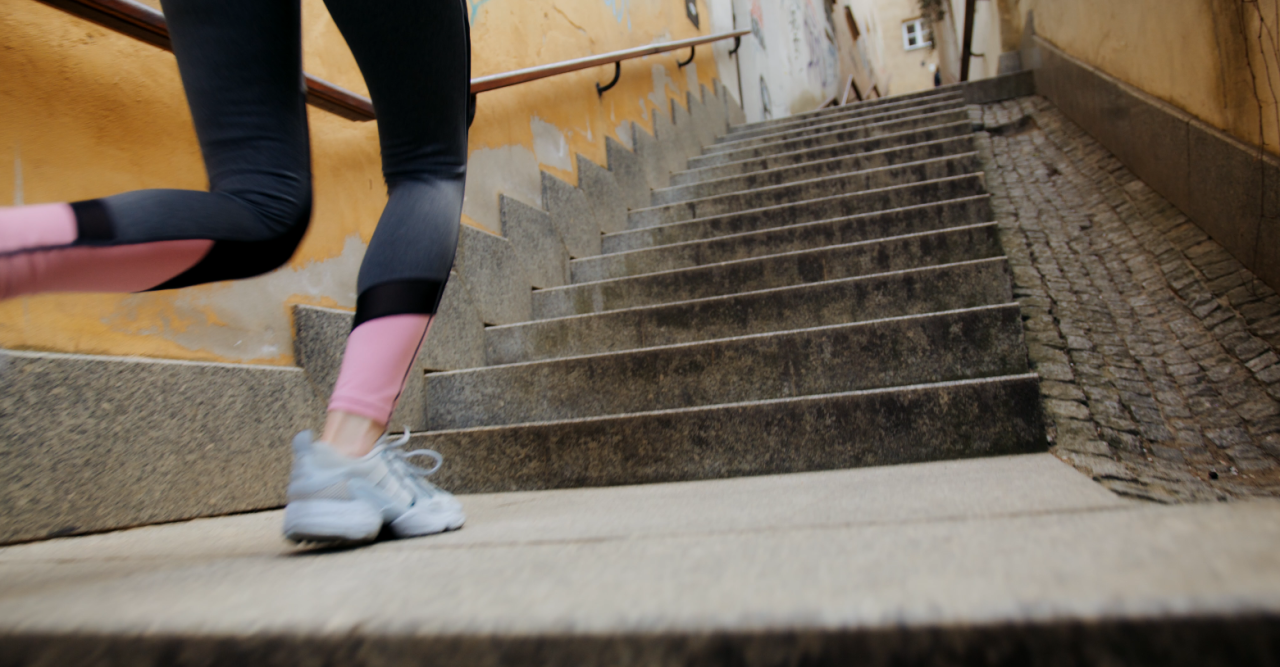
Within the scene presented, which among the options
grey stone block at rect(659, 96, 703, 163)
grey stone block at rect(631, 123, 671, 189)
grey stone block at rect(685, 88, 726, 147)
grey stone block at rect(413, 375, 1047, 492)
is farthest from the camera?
grey stone block at rect(685, 88, 726, 147)

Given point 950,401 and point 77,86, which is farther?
point 950,401

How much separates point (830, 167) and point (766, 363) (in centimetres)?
249

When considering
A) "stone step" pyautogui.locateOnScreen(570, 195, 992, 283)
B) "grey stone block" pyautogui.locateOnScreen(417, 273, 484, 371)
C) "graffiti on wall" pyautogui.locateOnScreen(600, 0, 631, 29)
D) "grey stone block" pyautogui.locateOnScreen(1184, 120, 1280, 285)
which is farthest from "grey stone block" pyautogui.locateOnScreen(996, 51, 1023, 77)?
"grey stone block" pyautogui.locateOnScreen(417, 273, 484, 371)

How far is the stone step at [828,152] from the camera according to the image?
4.14m

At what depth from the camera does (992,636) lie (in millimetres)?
384

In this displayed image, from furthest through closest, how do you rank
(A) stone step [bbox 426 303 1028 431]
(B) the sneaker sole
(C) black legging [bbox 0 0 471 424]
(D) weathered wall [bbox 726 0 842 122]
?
(D) weathered wall [bbox 726 0 842 122] < (A) stone step [bbox 426 303 1028 431] < (B) the sneaker sole < (C) black legging [bbox 0 0 471 424]

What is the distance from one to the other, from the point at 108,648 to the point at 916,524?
2.25ft

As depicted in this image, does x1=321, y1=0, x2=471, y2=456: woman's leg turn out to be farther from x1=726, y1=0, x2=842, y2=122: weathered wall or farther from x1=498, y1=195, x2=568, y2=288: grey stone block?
x1=726, y1=0, x2=842, y2=122: weathered wall

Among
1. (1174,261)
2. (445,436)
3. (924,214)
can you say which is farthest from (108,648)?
(924,214)

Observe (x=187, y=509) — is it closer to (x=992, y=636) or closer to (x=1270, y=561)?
(x=992, y=636)

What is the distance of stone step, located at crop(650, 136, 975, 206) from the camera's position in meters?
3.79

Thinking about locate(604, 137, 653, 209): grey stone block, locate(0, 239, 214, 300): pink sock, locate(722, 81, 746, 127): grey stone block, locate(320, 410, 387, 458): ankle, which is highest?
locate(722, 81, 746, 127): grey stone block

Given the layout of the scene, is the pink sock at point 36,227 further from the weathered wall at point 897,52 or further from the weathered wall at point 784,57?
the weathered wall at point 897,52

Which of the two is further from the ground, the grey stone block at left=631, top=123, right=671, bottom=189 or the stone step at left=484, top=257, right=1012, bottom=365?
the grey stone block at left=631, top=123, right=671, bottom=189
